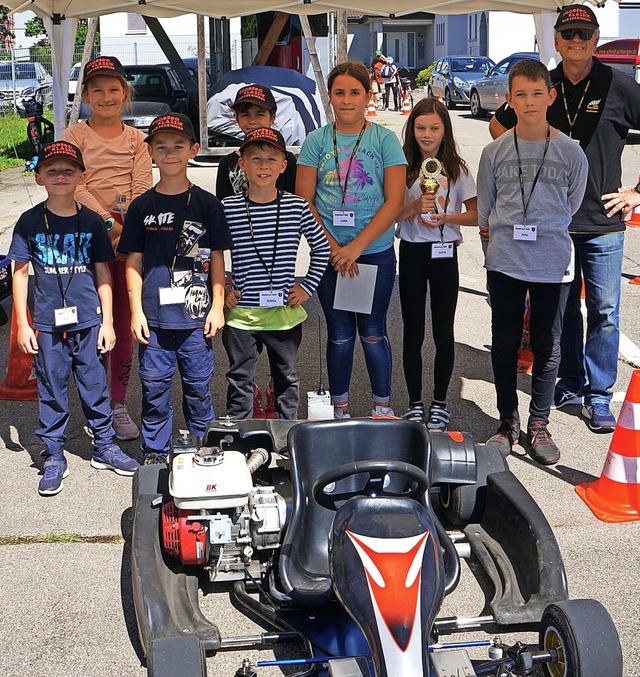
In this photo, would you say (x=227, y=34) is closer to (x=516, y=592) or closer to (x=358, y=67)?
(x=358, y=67)

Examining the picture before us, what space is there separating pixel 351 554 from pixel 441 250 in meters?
2.52

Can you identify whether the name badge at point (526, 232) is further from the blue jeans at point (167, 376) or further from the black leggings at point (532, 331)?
the blue jeans at point (167, 376)

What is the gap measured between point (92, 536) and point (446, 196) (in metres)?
2.70

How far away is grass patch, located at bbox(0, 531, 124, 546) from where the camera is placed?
4266mm

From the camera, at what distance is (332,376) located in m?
5.27

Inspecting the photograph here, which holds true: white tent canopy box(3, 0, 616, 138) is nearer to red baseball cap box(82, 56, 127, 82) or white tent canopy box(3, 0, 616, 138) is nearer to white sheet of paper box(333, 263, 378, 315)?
red baseball cap box(82, 56, 127, 82)

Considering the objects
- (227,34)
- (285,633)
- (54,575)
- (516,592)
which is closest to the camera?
(285,633)

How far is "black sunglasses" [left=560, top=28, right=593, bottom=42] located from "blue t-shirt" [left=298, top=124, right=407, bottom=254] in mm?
1115

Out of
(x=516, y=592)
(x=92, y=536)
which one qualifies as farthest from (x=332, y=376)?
(x=516, y=592)

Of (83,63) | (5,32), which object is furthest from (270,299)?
(5,32)

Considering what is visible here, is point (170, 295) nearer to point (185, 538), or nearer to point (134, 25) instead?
point (185, 538)

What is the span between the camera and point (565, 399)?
590 cm

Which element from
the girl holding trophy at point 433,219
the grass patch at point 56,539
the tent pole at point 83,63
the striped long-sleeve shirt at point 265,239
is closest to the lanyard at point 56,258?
the striped long-sleeve shirt at point 265,239

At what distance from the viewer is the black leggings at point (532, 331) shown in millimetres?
4922
